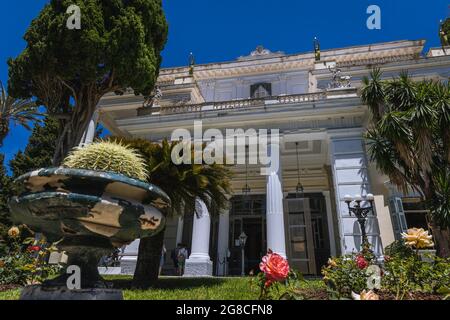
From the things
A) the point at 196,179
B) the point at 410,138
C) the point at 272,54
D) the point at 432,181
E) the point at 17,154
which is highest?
the point at 272,54

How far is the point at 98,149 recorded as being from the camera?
3.59m

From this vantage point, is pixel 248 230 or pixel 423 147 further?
pixel 248 230

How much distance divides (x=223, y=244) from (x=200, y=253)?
387 cm

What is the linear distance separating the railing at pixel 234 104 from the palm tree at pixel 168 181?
7282 mm

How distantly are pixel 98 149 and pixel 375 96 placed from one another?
1059 cm

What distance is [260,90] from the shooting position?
1880cm

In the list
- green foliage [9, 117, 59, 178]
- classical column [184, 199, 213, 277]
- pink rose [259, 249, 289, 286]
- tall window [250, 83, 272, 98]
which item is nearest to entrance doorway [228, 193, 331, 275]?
classical column [184, 199, 213, 277]

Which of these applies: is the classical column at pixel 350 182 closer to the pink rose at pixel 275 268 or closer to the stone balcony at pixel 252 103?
the stone balcony at pixel 252 103

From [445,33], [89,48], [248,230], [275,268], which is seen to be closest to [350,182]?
[248,230]

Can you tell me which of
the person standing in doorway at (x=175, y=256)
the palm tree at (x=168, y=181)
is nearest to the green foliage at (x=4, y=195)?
the person standing in doorway at (x=175, y=256)

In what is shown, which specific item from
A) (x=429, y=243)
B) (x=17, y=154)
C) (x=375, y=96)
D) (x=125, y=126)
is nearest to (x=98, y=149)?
(x=429, y=243)

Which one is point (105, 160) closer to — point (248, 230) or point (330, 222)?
point (248, 230)

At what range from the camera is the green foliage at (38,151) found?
22.2m
